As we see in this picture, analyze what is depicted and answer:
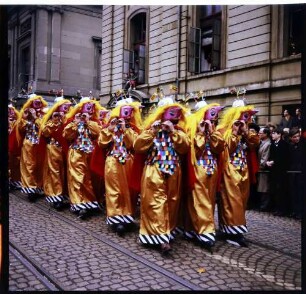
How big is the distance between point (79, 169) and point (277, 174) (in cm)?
332

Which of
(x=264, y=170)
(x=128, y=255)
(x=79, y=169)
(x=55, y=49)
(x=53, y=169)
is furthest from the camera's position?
(x=264, y=170)

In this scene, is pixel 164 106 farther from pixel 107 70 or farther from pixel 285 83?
pixel 107 70

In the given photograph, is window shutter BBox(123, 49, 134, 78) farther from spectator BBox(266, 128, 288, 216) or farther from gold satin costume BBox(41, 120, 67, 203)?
spectator BBox(266, 128, 288, 216)

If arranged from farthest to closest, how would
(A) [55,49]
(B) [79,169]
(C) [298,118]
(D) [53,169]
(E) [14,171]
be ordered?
(E) [14,171] → (D) [53,169] → (B) [79,169] → (A) [55,49] → (C) [298,118]

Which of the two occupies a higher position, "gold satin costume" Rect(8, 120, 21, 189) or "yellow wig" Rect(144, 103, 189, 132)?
"yellow wig" Rect(144, 103, 189, 132)

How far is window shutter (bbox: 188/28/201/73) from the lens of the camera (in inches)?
242

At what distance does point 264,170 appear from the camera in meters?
6.73

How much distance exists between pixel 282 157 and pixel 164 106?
280 centimetres

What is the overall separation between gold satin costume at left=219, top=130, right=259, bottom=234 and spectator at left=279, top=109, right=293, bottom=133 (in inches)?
24.4

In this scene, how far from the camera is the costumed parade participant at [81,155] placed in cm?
577

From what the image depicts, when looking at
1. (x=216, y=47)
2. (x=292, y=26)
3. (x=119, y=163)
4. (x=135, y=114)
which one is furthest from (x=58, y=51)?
(x=292, y=26)

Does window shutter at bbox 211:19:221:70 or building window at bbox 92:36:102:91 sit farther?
window shutter at bbox 211:19:221:70

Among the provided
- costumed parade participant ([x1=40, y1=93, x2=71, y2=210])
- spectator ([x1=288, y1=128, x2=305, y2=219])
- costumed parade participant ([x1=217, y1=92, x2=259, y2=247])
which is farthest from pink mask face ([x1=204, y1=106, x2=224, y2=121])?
costumed parade participant ([x1=40, y1=93, x2=71, y2=210])

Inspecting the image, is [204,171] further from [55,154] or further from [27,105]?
[27,105]
